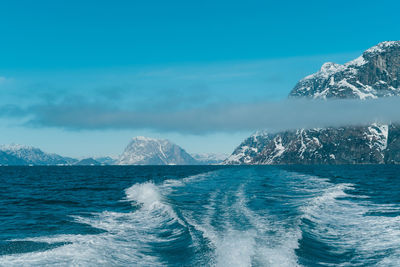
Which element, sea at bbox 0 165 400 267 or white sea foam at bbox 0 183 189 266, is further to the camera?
sea at bbox 0 165 400 267

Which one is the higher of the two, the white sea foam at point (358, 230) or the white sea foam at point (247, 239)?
the white sea foam at point (247, 239)

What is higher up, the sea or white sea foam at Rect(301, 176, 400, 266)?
the sea

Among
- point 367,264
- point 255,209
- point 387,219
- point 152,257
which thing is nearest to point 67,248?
point 152,257

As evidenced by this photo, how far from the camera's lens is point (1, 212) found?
1303 inches

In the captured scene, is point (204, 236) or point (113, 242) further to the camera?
point (204, 236)

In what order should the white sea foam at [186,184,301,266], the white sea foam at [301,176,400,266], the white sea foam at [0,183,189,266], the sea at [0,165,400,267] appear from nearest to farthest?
the white sea foam at [186,184,301,266] → the white sea foam at [0,183,189,266] → the sea at [0,165,400,267] → the white sea foam at [301,176,400,266]

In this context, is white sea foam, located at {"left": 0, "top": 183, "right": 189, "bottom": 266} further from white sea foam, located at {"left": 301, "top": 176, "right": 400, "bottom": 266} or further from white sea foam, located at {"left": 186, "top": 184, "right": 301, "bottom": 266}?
white sea foam, located at {"left": 301, "top": 176, "right": 400, "bottom": 266}

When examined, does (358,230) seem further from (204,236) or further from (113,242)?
(113,242)

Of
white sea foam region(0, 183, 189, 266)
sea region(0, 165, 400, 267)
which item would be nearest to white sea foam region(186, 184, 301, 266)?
sea region(0, 165, 400, 267)

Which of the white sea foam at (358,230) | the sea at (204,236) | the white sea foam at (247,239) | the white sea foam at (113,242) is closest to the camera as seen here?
the white sea foam at (247,239)

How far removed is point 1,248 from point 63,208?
57.5ft

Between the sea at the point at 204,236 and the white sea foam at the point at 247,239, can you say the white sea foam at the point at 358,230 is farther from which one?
the white sea foam at the point at 247,239

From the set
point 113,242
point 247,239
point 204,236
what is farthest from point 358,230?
point 113,242

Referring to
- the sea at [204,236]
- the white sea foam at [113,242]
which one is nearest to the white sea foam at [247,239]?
the sea at [204,236]
